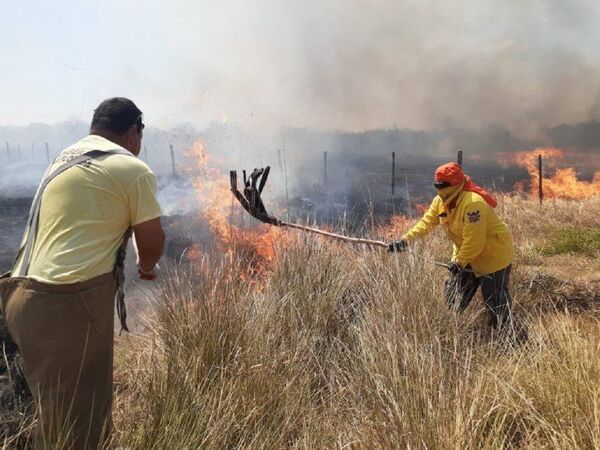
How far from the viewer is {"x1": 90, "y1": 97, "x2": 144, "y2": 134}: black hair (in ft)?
7.93

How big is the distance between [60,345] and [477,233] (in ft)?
11.7

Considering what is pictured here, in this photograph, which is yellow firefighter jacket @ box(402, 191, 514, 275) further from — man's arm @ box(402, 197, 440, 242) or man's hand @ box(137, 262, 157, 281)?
man's hand @ box(137, 262, 157, 281)

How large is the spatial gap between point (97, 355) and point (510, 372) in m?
2.36

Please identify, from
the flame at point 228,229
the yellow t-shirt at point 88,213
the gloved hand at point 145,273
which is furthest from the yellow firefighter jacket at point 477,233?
the yellow t-shirt at point 88,213

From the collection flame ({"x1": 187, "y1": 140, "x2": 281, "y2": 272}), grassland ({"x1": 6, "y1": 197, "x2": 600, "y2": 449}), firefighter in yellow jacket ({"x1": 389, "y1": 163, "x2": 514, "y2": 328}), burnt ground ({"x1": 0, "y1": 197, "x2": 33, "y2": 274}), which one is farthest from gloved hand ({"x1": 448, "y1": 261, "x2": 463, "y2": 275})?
burnt ground ({"x1": 0, "y1": 197, "x2": 33, "y2": 274})

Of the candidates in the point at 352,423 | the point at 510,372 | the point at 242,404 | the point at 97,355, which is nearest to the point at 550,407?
the point at 510,372

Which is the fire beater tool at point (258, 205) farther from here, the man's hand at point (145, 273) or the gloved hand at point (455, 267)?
the man's hand at point (145, 273)

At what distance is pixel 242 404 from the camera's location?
99.8 inches

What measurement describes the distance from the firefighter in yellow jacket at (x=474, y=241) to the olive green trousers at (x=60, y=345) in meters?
3.02

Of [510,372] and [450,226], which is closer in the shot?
[510,372]

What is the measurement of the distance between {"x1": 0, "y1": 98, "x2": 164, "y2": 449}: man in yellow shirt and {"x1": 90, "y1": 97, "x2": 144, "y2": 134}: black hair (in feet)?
0.49

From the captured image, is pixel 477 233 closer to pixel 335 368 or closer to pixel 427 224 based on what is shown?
pixel 427 224

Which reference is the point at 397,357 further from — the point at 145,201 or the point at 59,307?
the point at 59,307

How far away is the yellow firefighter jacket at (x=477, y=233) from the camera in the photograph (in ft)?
13.9
